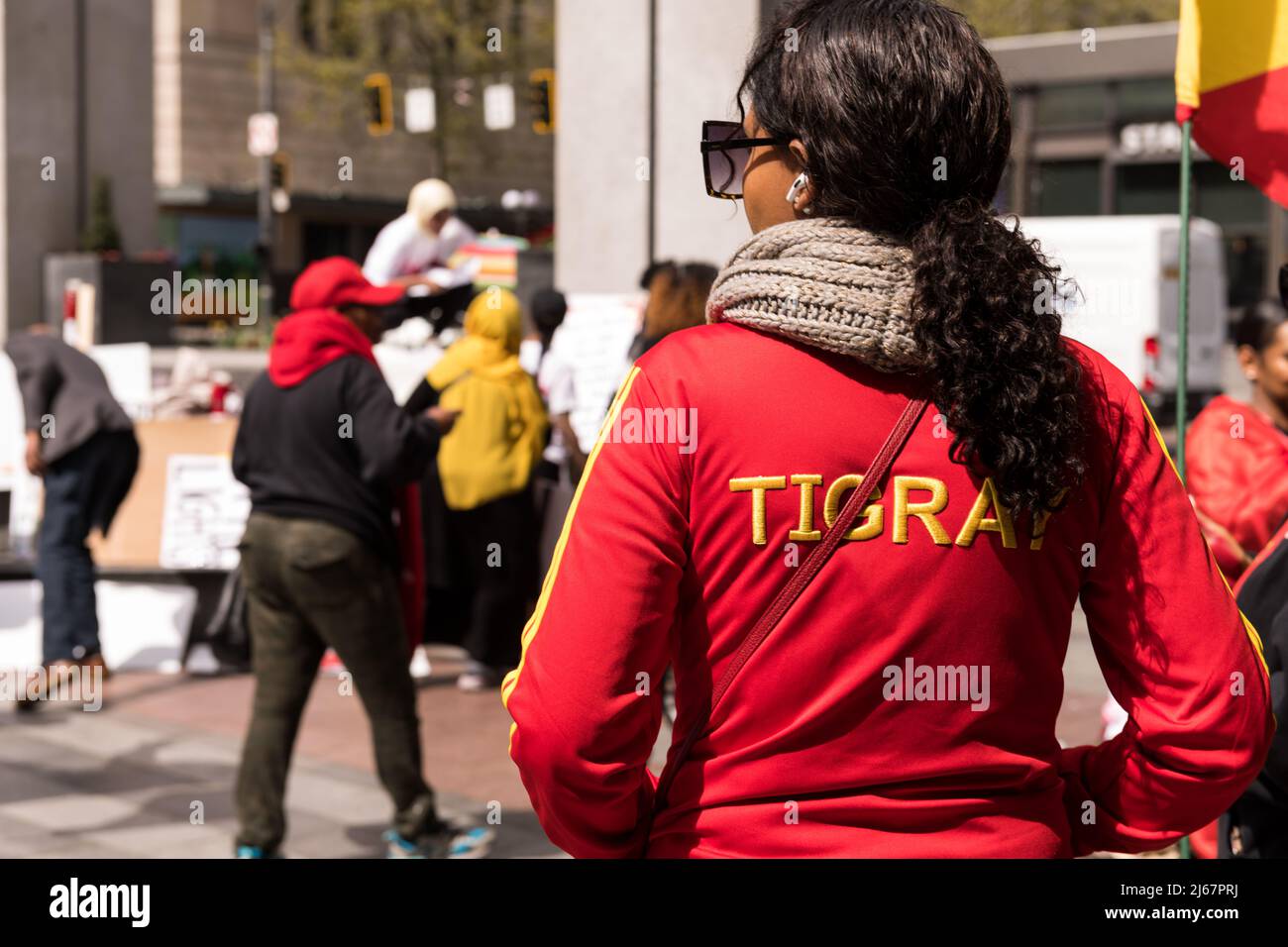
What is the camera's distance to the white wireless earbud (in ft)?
6.26

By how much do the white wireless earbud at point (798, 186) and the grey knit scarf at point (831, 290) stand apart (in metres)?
0.05

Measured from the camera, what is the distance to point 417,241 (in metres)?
11.1

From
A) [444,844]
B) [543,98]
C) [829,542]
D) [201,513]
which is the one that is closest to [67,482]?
[201,513]

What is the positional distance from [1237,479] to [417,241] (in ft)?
24.4

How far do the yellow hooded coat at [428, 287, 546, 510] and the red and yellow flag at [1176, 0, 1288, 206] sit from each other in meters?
4.91

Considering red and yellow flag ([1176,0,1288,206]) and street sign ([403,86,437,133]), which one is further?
street sign ([403,86,437,133])

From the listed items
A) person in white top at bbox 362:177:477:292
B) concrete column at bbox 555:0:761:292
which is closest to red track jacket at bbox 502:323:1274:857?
concrete column at bbox 555:0:761:292

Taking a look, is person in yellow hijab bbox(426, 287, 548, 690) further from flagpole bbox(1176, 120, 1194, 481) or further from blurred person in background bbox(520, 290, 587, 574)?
flagpole bbox(1176, 120, 1194, 481)

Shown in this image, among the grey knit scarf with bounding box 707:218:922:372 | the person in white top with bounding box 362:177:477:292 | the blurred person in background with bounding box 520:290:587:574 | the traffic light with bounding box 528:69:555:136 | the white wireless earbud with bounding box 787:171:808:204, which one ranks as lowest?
the blurred person in background with bounding box 520:290:587:574

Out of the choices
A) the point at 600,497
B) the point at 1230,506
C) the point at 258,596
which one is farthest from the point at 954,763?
the point at 258,596

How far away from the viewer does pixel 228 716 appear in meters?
7.86

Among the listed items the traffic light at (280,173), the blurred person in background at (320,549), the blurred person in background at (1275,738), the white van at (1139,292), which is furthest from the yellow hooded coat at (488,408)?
the traffic light at (280,173)
